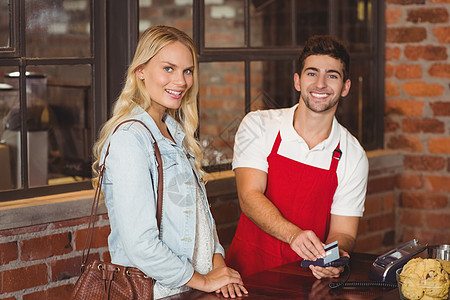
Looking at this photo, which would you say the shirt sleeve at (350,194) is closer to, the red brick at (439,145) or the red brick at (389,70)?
the red brick at (439,145)

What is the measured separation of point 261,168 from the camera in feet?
9.21

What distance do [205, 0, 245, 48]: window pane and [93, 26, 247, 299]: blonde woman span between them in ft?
3.67

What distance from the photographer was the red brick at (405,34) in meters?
4.12

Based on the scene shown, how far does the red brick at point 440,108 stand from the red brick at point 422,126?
0.05 metres

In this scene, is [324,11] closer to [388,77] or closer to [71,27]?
[388,77]

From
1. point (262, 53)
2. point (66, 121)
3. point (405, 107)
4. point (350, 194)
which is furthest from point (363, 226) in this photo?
point (66, 121)

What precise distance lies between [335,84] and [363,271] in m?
0.82

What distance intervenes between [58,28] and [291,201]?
1192mm

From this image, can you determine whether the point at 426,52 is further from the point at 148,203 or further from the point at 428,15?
the point at 148,203

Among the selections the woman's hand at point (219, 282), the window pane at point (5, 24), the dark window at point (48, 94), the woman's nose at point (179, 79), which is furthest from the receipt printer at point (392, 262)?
the window pane at point (5, 24)

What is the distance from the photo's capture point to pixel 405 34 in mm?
4184

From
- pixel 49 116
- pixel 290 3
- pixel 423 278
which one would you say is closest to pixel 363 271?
pixel 423 278

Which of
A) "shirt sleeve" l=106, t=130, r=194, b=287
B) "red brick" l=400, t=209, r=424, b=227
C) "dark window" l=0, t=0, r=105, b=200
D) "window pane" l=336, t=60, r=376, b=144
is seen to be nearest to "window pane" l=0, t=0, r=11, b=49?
"dark window" l=0, t=0, r=105, b=200

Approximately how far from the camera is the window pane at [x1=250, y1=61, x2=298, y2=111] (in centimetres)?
362
